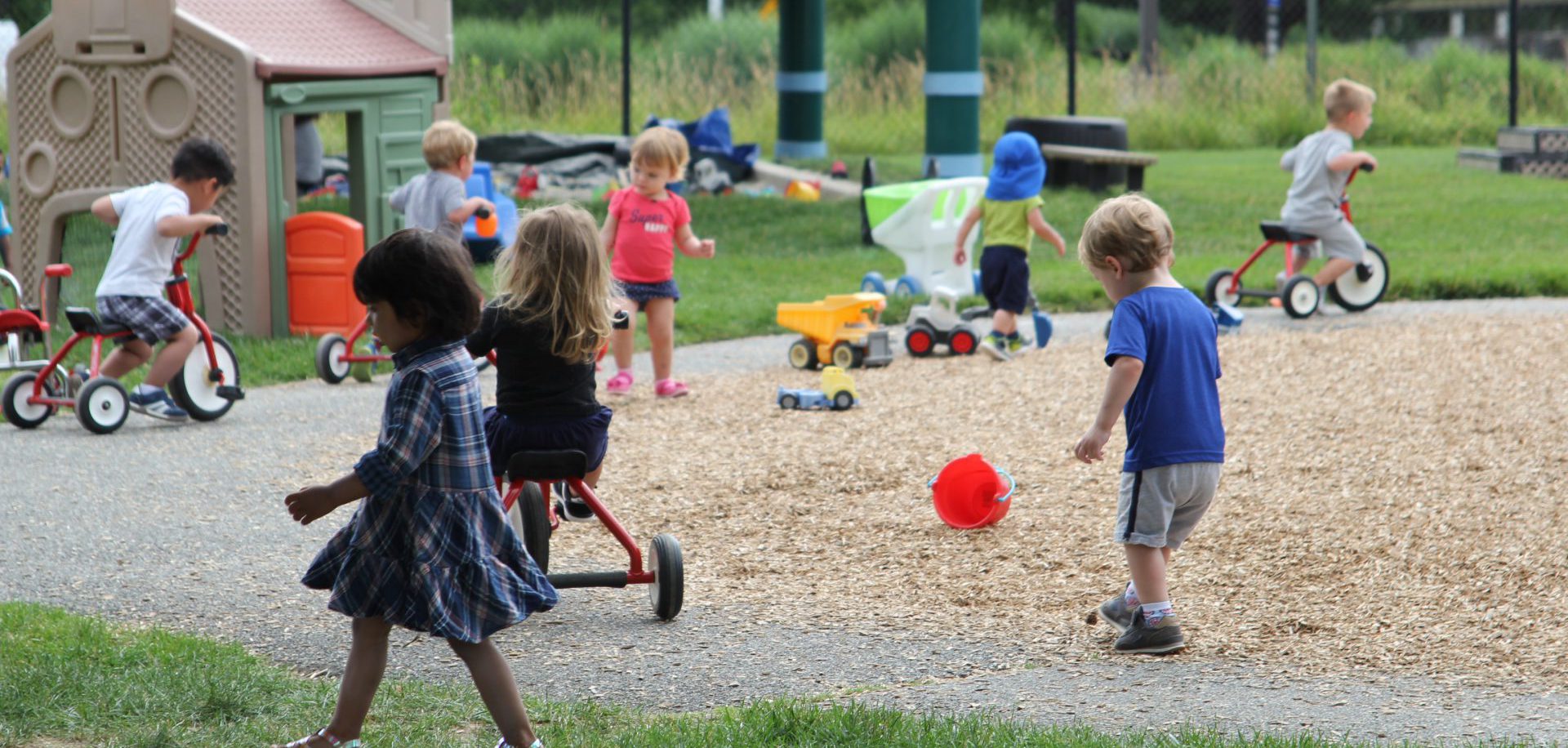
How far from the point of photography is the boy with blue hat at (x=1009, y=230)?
9.52m

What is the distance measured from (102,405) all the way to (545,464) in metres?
4.03

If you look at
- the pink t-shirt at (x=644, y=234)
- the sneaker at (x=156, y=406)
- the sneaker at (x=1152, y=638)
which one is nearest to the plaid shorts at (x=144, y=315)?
the sneaker at (x=156, y=406)

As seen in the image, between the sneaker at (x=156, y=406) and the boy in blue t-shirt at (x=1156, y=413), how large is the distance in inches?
204

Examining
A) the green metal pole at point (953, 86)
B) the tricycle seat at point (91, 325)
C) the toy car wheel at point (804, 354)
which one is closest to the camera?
the tricycle seat at point (91, 325)

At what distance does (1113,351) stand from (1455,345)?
5401 millimetres

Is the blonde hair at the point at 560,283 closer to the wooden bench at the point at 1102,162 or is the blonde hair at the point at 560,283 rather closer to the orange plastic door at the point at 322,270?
the orange plastic door at the point at 322,270

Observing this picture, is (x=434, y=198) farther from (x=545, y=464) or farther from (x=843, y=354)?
(x=545, y=464)

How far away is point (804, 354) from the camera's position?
9500 mm

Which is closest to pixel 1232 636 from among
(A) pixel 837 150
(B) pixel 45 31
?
(B) pixel 45 31

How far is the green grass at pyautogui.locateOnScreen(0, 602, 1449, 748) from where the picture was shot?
148 inches

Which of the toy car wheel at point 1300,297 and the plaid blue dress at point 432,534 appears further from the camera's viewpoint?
the toy car wheel at point 1300,297

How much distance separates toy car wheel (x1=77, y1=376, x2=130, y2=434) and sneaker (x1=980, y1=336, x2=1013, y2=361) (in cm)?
468

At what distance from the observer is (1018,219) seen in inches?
374

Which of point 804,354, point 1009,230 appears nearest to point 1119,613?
point 804,354
